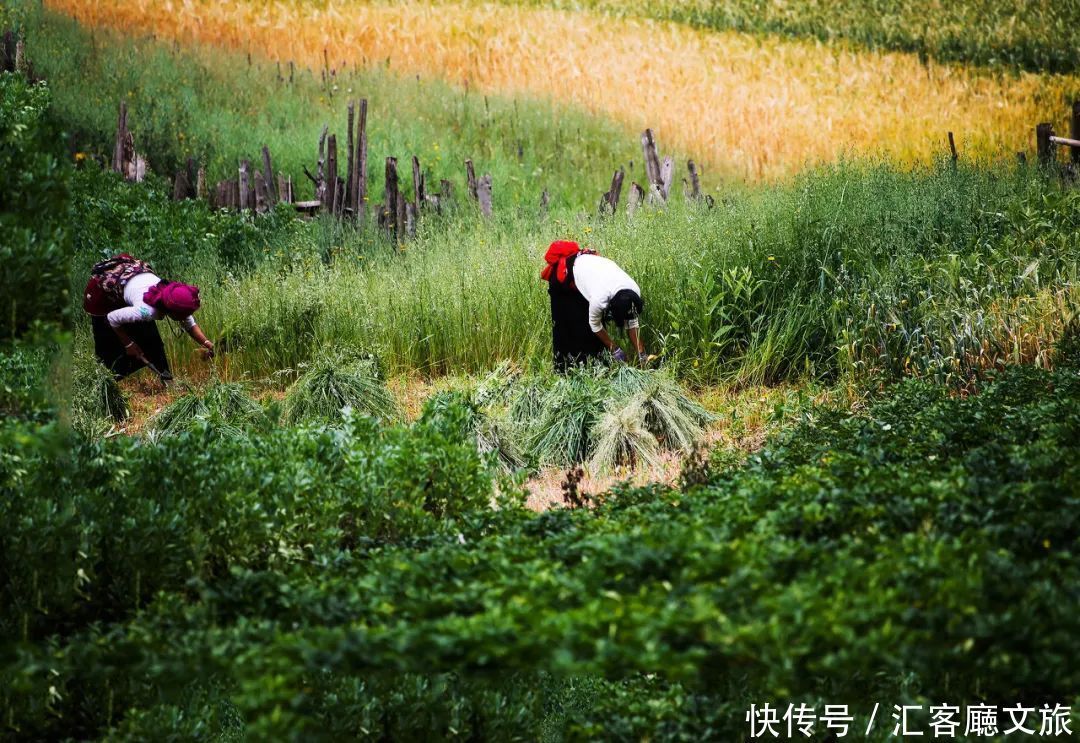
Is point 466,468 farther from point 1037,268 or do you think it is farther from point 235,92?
point 235,92

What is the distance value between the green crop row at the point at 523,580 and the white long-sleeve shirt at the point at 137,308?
2975mm

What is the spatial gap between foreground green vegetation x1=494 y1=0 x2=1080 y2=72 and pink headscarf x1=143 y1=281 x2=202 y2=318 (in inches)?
292

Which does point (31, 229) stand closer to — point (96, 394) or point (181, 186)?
point (96, 394)

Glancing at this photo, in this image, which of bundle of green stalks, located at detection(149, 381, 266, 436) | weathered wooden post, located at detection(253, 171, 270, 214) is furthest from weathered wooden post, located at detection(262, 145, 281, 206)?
bundle of green stalks, located at detection(149, 381, 266, 436)

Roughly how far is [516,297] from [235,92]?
6.21 metres

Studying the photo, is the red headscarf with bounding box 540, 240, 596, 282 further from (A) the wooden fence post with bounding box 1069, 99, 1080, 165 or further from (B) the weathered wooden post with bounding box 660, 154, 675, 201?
(A) the wooden fence post with bounding box 1069, 99, 1080, 165

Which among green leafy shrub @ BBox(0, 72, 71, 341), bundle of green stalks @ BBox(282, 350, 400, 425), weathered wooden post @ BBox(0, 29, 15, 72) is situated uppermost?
weathered wooden post @ BBox(0, 29, 15, 72)

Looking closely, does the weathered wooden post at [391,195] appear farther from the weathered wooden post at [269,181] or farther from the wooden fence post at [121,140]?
the wooden fence post at [121,140]

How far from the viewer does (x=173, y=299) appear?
7.03 m

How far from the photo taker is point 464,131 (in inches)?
499

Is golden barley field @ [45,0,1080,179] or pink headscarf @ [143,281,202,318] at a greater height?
golden barley field @ [45,0,1080,179]

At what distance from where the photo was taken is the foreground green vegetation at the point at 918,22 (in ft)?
34.7

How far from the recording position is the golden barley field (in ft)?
34.8

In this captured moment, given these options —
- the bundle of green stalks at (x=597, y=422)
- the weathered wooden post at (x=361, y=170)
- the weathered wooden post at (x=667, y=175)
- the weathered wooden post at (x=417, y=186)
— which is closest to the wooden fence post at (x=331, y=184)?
the weathered wooden post at (x=361, y=170)
